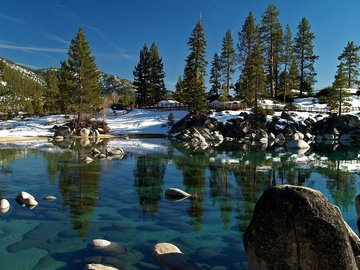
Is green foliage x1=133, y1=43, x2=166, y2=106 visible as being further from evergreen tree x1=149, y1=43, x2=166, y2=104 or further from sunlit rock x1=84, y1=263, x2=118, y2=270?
sunlit rock x1=84, y1=263, x2=118, y2=270

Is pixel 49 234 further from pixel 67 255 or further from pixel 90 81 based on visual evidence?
pixel 90 81

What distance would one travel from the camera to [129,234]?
9.91 metres

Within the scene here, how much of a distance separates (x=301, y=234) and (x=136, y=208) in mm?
8041

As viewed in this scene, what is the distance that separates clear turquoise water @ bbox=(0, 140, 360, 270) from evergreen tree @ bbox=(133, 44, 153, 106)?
A: 54.1 metres

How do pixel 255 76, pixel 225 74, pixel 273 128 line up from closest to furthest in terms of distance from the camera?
pixel 273 128 < pixel 255 76 < pixel 225 74

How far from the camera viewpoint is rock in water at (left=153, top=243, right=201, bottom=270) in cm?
764

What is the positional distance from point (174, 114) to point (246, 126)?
1603 cm

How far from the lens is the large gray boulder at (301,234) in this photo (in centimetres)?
578

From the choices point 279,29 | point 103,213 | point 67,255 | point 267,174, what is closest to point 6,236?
point 67,255

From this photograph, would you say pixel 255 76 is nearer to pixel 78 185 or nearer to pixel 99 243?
pixel 78 185

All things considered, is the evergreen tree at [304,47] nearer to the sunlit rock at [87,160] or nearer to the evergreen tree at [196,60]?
the evergreen tree at [196,60]

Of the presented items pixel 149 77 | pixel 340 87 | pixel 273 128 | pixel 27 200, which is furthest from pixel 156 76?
pixel 27 200

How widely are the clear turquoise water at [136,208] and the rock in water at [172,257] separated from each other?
25cm

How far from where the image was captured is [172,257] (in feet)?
26.2
